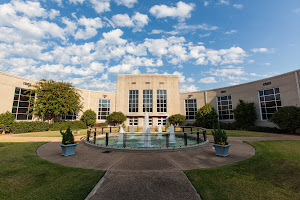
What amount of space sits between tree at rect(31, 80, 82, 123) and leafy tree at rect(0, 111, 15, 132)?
2.87 meters

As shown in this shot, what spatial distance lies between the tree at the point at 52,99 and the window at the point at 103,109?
7.78 meters

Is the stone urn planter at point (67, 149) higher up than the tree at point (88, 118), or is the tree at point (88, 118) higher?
the tree at point (88, 118)

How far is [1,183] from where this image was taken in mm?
4492

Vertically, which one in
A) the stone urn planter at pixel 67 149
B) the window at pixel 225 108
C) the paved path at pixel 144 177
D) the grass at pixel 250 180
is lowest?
the paved path at pixel 144 177

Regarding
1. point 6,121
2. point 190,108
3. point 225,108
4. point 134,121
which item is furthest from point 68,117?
point 225,108

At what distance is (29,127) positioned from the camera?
19.9m

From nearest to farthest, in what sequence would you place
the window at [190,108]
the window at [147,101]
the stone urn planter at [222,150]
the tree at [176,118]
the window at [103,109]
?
1. the stone urn planter at [222,150]
2. the tree at [176,118]
3. the window at [190,108]
4. the window at [147,101]
5. the window at [103,109]

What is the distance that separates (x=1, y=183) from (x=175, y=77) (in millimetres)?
31346

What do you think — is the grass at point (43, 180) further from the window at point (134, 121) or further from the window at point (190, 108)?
the window at point (190, 108)

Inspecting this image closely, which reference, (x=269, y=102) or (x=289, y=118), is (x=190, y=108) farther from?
(x=289, y=118)

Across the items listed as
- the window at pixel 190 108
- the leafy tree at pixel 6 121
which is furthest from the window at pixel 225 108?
the leafy tree at pixel 6 121

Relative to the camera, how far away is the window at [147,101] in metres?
31.0

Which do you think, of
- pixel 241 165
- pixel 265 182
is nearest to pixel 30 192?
pixel 265 182

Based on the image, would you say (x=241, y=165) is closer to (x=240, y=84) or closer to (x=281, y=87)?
(x=281, y=87)
